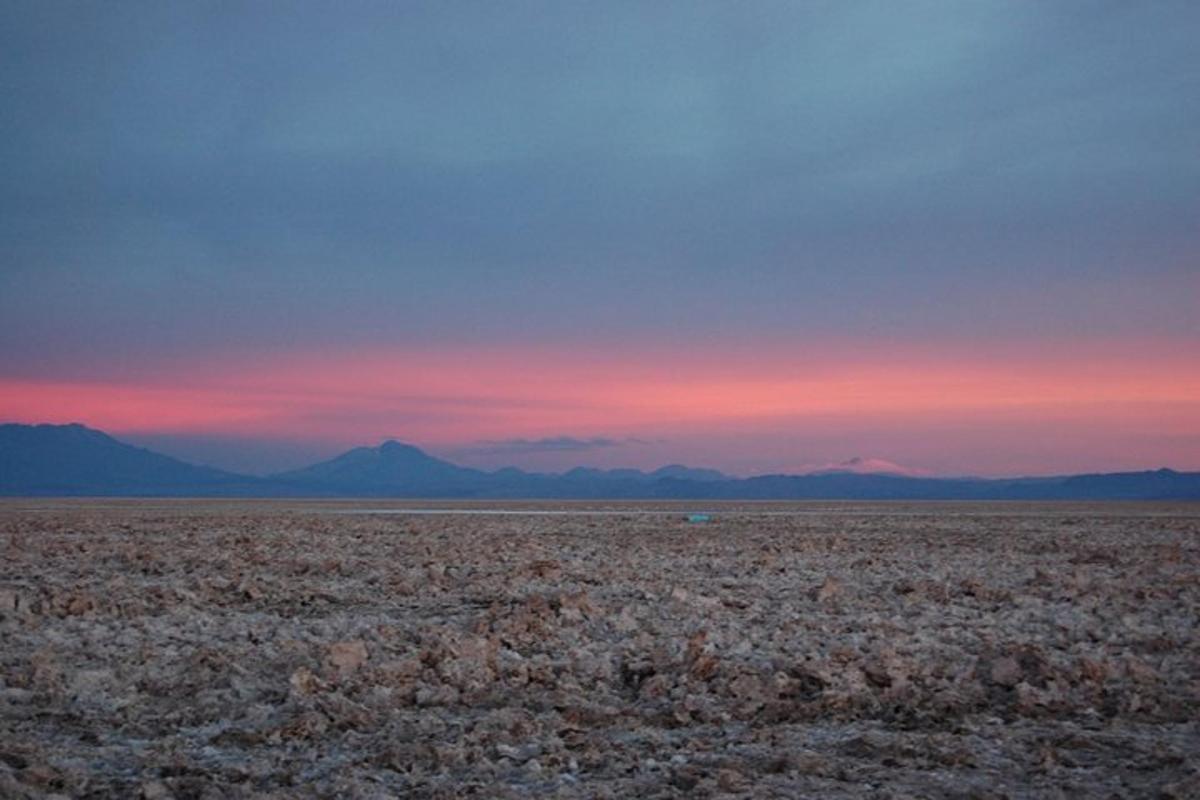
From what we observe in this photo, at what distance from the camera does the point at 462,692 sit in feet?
29.3

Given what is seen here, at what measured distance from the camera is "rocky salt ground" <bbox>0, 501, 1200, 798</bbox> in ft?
22.2

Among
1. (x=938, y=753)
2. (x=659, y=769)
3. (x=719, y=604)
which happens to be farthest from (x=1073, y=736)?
(x=719, y=604)

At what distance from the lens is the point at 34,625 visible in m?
12.3

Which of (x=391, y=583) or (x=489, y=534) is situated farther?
(x=489, y=534)

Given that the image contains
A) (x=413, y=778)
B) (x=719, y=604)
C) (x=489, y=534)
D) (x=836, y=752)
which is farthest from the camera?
(x=489, y=534)

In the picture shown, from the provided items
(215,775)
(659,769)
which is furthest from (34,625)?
(659,769)

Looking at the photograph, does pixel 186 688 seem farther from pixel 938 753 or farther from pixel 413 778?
pixel 938 753

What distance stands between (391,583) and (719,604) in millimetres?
5244

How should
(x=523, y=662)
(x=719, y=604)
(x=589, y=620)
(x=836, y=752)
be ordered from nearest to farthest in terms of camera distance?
(x=836, y=752) < (x=523, y=662) < (x=589, y=620) < (x=719, y=604)

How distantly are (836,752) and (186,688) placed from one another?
17.3 feet

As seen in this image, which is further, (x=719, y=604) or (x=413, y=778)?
(x=719, y=604)

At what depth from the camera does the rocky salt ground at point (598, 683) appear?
6.75 meters

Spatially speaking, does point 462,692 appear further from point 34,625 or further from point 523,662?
point 34,625

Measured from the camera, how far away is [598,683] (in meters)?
9.30
